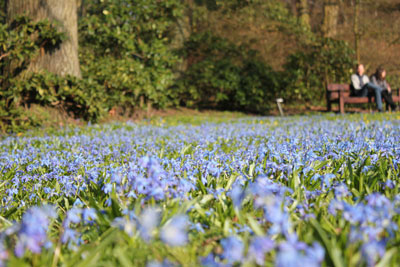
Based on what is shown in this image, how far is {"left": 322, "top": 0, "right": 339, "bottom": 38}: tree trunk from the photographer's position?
58.0 feet

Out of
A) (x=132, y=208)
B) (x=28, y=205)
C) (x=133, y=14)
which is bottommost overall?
(x=28, y=205)

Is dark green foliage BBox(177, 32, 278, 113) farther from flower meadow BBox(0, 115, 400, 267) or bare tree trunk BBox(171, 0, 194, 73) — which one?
flower meadow BBox(0, 115, 400, 267)

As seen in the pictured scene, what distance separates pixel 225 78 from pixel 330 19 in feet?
25.7

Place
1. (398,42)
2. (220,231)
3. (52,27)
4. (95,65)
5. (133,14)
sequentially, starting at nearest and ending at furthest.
A: (220,231), (52,27), (95,65), (133,14), (398,42)

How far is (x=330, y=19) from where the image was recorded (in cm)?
1806

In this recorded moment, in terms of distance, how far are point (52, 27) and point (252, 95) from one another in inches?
358

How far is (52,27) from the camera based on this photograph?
7543 millimetres

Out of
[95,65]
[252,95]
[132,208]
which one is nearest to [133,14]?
[95,65]

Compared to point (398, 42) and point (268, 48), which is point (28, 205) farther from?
point (398, 42)

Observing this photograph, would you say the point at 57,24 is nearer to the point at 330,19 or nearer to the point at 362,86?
the point at 362,86

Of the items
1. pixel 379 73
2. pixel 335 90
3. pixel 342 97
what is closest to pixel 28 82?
pixel 342 97

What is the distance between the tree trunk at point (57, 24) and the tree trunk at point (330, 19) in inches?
539

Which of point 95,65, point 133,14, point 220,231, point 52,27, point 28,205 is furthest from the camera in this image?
point 133,14

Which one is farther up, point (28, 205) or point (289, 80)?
point (289, 80)
